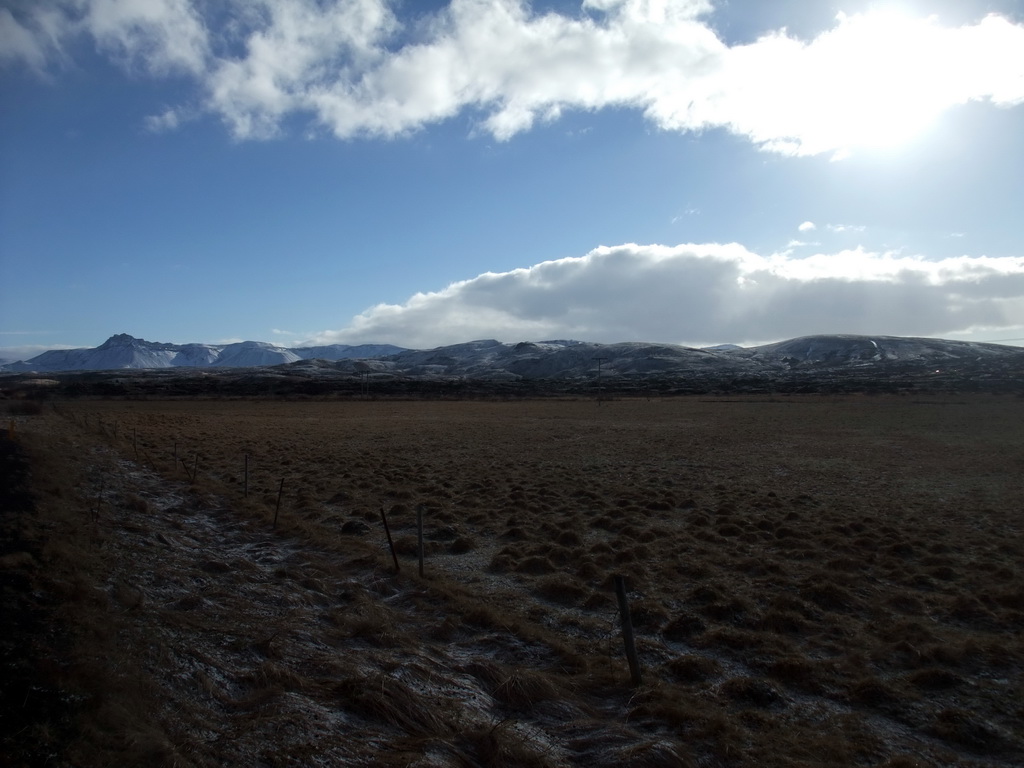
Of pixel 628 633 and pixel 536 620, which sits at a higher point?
pixel 628 633

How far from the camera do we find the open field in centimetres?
621

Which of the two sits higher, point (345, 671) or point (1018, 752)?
point (345, 671)

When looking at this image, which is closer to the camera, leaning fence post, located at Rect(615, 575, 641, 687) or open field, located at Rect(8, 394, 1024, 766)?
open field, located at Rect(8, 394, 1024, 766)

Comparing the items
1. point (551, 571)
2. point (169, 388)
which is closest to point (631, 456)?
point (551, 571)

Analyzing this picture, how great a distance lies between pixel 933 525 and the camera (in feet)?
51.9

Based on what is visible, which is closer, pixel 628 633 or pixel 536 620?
pixel 628 633

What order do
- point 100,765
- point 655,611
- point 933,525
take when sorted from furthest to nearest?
1. point 933,525
2. point 655,611
3. point 100,765

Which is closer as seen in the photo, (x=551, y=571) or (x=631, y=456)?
(x=551, y=571)

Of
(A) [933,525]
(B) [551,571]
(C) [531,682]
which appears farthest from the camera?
(A) [933,525]

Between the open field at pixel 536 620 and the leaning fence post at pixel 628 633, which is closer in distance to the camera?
the open field at pixel 536 620

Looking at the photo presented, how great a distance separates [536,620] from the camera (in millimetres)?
9945

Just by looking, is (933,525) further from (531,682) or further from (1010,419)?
(1010,419)

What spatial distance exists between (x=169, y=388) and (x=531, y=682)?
135014 mm

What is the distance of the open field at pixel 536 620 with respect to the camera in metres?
6.21
